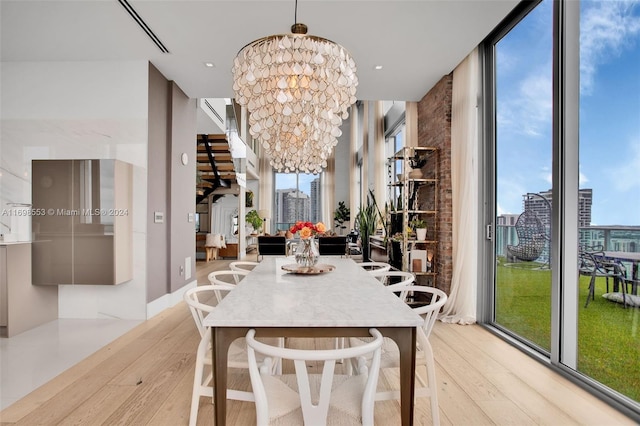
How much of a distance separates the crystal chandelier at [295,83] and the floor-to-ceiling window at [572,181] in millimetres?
1655

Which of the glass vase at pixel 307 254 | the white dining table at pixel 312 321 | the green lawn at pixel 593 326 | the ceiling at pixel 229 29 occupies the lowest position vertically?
the green lawn at pixel 593 326

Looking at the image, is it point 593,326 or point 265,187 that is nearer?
point 593,326

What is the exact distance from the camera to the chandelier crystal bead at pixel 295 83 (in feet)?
6.90

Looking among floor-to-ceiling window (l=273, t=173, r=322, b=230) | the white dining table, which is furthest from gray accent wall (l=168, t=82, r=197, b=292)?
floor-to-ceiling window (l=273, t=173, r=322, b=230)

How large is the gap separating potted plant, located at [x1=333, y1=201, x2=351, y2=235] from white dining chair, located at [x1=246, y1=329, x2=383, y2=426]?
10.7m

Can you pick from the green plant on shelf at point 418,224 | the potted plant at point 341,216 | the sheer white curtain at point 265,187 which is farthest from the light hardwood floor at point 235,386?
the sheer white curtain at point 265,187

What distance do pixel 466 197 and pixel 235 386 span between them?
291 centimetres

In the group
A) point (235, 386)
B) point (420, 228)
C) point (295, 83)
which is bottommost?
point (235, 386)

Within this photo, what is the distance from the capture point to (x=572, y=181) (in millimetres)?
2453

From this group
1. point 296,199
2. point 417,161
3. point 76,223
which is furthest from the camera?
point 296,199

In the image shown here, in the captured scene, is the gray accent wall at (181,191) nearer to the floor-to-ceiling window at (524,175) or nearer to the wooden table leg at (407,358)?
the wooden table leg at (407,358)

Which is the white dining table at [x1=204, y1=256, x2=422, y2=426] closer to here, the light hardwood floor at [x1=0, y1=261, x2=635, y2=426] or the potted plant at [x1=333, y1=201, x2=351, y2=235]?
the light hardwood floor at [x1=0, y1=261, x2=635, y2=426]

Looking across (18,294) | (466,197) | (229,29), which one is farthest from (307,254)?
(18,294)

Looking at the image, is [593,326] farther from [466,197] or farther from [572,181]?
[466,197]
